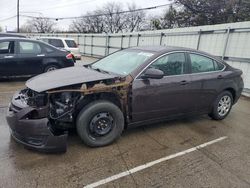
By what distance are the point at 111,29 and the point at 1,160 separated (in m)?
55.6

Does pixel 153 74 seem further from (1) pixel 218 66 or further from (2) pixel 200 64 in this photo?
(1) pixel 218 66

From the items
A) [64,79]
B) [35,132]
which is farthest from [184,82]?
[35,132]

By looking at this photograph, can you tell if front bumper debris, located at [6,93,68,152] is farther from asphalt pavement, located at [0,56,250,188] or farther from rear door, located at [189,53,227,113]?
rear door, located at [189,53,227,113]

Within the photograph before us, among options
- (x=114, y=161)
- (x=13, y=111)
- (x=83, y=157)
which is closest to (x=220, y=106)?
(x=114, y=161)

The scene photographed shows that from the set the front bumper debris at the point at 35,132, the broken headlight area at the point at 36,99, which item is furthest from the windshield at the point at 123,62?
the front bumper debris at the point at 35,132

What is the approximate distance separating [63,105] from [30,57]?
506cm

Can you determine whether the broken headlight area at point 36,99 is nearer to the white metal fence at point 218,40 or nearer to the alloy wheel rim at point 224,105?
the alloy wheel rim at point 224,105

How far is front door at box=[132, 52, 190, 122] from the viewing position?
3.75 m

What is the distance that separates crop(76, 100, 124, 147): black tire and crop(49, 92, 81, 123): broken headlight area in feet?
0.51

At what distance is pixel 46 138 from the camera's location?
3.11 meters

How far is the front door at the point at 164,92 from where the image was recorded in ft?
12.3

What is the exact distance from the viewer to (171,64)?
13.8 ft

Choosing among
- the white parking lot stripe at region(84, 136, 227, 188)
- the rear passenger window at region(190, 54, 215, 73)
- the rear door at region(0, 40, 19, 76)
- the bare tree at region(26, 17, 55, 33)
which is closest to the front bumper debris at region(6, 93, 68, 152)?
the white parking lot stripe at region(84, 136, 227, 188)

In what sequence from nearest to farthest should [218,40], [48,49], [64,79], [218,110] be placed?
[64,79] → [218,110] → [48,49] → [218,40]
